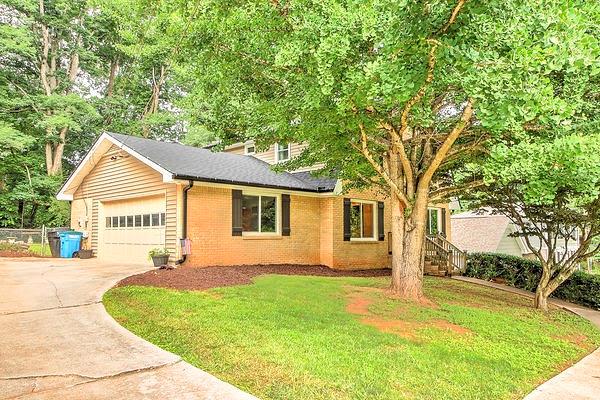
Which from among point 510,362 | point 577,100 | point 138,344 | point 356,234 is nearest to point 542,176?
point 577,100

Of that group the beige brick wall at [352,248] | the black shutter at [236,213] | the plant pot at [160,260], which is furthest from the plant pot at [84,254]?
the beige brick wall at [352,248]

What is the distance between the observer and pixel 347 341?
4.84 m

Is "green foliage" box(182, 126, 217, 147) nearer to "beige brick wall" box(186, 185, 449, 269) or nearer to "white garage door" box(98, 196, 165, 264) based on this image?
"white garage door" box(98, 196, 165, 264)

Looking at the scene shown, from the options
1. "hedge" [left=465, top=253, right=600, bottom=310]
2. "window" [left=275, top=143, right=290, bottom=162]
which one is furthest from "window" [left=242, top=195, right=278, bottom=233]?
"hedge" [left=465, top=253, right=600, bottom=310]

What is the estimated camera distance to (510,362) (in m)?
4.79

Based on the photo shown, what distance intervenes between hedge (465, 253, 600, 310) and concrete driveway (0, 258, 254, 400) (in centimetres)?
1216

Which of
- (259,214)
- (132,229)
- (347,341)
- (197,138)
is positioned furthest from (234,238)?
(197,138)

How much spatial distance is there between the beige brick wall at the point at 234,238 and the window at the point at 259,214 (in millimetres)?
399

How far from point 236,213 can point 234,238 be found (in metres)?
0.78

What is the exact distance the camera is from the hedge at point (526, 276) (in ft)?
37.4

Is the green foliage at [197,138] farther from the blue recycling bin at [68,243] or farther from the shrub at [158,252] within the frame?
the shrub at [158,252]

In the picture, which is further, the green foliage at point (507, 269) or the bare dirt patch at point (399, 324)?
A: the green foliage at point (507, 269)

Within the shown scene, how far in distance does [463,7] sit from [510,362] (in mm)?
4408

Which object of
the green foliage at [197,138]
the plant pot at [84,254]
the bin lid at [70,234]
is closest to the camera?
Result: the plant pot at [84,254]
